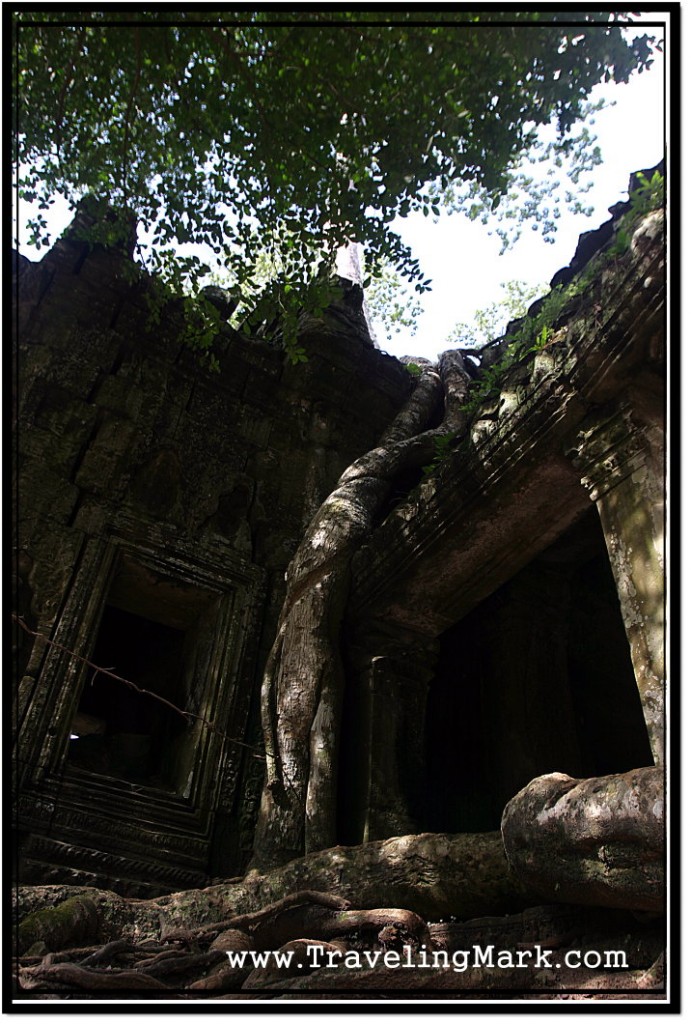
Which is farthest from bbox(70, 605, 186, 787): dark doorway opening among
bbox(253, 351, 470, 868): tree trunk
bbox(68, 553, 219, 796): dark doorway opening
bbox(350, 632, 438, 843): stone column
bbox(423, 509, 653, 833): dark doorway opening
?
bbox(423, 509, 653, 833): dark doorway opening

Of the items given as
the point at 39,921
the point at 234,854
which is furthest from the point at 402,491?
the point at 39,921

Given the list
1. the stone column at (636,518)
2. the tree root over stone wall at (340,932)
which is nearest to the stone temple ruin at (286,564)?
the stone column at (636,518)

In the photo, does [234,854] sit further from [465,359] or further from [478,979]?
[465,359]

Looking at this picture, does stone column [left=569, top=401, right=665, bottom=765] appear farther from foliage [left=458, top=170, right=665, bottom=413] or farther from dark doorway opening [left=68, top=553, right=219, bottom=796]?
dark doorway opening [left=68, top=553, right=219, bottom=796]

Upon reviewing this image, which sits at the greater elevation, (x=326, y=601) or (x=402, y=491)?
(x=402, y=491)

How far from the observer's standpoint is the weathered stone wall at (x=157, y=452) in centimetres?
500

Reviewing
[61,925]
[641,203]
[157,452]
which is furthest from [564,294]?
[61,925]

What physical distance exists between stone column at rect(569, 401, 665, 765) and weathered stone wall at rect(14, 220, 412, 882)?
10.1 ft

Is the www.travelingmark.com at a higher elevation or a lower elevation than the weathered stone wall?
lower

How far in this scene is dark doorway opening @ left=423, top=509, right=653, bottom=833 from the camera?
5.36 meters

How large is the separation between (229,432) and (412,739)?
295cm

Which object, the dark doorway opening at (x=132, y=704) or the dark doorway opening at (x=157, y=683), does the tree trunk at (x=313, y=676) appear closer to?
the dark doorway opening at (x=157, y=683)

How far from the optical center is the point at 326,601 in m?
4.92

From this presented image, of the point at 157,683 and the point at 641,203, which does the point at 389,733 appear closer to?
the point at 157,683
